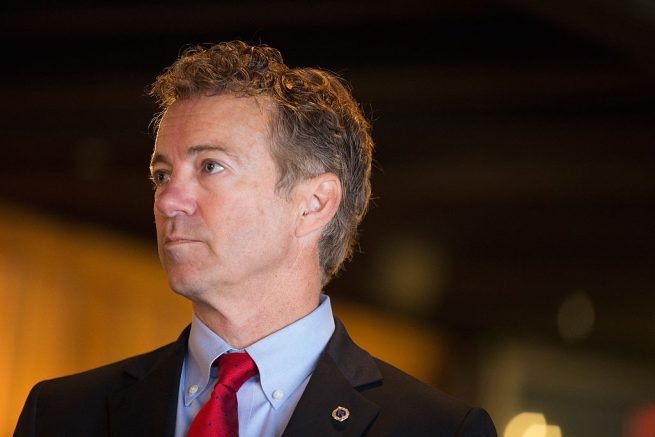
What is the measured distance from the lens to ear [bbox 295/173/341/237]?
2344mm

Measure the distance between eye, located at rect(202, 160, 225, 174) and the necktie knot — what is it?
14.6 inches

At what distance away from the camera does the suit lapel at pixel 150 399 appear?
217 centimetres

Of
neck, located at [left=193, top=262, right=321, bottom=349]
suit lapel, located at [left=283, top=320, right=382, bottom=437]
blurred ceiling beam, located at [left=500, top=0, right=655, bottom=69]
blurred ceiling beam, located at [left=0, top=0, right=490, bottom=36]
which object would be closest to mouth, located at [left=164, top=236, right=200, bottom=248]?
neck, located at [left=193, top=262, right=321, bottom=349]

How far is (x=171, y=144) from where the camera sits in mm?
2279

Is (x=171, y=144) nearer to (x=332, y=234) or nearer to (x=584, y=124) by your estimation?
(x=332, y=234)

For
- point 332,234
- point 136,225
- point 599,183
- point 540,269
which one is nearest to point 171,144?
point 332,234

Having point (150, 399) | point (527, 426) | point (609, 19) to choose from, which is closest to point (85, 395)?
point (150, 399)

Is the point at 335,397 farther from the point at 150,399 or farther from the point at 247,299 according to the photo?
the point at 150,399

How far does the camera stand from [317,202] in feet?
7.84

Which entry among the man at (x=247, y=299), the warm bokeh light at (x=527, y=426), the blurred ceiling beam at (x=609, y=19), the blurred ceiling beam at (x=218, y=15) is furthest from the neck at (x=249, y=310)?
the warm bokeh light at (x=527, y=426)

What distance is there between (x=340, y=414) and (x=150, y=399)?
387 mm

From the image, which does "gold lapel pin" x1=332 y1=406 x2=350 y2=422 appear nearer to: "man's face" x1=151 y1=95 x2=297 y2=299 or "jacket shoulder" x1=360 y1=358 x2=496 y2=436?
"jacket shoulder" x1=360 y1=358 x2=496 y2=436

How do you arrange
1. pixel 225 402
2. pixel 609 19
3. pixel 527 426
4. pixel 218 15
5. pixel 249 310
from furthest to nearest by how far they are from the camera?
pixel 527 426 → pixel 218 15 → pixel 609 19 → pixel 249 310 → pixel 225 402

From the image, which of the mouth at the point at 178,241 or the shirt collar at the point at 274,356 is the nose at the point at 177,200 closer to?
the mouth at the point at 178,241
